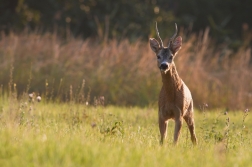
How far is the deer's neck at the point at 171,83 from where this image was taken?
9258mm

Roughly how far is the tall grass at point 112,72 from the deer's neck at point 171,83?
6.33m

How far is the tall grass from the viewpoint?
16.0m

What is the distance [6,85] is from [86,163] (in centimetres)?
960

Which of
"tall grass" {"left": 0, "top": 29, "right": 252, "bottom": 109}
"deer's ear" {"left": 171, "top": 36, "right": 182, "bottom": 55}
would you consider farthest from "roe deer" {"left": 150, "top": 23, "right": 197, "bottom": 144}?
"tall grass" {"left": 0, "top": 29, "right": 252, "bottom": 109}

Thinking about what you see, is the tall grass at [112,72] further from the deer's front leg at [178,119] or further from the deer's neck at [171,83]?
the deer's front leg at [178,119]

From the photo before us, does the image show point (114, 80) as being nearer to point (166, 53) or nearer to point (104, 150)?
point (166, 53)

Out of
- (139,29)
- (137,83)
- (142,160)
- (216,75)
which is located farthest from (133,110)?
(139,29)

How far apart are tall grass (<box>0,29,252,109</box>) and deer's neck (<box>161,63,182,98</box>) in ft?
20.8

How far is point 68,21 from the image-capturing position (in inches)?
1056

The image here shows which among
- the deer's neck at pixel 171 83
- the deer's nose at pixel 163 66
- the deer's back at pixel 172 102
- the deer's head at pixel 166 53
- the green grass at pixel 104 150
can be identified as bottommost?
the green grass at pixel 104 150

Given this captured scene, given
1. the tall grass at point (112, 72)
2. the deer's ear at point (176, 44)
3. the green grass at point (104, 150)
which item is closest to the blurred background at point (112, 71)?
the tall grass at point (112, 72)

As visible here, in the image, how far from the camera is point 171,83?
366 inches

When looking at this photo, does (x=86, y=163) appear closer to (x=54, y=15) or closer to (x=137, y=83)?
(x=137, y=83)

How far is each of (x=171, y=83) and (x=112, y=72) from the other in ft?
24.8
